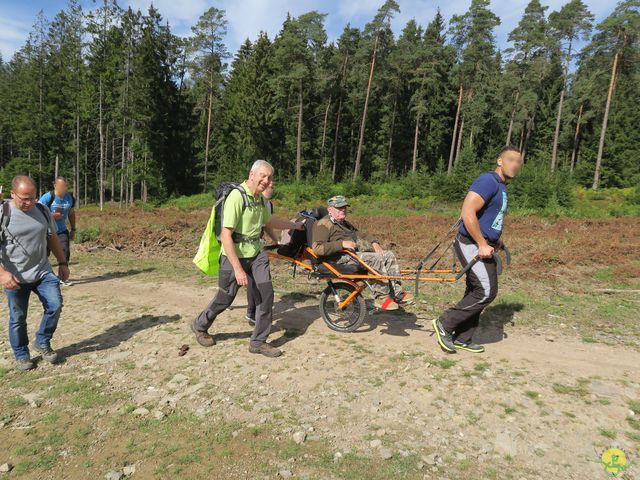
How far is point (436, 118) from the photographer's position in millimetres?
47031

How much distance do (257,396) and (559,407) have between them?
2853 millimetres

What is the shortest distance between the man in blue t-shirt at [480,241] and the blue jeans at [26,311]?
181 inches

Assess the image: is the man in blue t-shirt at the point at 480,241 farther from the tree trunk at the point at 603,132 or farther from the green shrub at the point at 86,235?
the tree trunk at the point at 603,132

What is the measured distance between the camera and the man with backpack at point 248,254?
4.61 meters

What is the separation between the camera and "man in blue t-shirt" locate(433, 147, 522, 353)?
457 cm

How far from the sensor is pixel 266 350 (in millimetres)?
4930

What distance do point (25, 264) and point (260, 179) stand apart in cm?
282

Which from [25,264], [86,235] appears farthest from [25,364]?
[86,235]

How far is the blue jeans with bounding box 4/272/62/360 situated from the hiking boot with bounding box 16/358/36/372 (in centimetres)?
3

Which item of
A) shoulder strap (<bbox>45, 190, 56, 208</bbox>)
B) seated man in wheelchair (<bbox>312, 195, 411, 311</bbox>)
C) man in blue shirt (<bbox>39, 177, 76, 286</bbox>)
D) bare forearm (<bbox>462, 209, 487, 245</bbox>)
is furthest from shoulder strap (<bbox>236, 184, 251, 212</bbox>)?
shoulder strap (<bbox>45, 190, 56, 208</bbox>)

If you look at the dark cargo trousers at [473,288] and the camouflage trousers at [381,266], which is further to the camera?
the camouflage trousers at [381,266]

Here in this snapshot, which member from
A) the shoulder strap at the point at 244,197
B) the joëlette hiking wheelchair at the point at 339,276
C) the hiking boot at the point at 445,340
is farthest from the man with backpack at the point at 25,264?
the hiking boot at the point at 445,340

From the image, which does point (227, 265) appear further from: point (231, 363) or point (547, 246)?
point (547, 246)

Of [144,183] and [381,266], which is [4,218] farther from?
[144,183]
